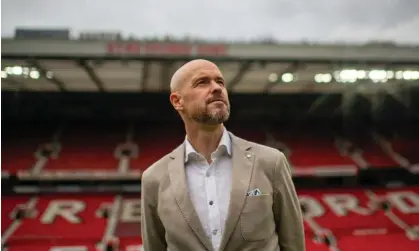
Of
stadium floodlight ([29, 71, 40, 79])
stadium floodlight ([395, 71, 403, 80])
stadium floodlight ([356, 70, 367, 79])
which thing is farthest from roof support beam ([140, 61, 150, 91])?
stadium floodlight ([395, 71, 403, 80])

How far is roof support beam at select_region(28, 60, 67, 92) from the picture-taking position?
12570mm

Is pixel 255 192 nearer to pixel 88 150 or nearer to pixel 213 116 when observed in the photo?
pixel 213 116

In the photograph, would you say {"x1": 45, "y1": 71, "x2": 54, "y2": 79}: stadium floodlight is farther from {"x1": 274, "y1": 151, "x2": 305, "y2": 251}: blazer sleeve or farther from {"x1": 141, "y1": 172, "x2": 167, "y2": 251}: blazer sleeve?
{"x1": 274, "y1": 151, "x2": 305, "y2": 251}: blazer sleeve

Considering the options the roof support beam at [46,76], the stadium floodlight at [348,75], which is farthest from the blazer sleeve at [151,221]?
the stadium floodlight at [348,75]

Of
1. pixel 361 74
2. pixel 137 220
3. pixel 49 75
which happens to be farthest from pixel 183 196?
pixel 361 74

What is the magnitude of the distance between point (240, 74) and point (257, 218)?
12878 mm

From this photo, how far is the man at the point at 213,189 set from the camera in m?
1.60

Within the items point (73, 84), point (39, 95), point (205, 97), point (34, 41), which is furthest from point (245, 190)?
point (39, 95)

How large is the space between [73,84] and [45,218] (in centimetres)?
474

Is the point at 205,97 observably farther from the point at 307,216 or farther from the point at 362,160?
the point at 362,160

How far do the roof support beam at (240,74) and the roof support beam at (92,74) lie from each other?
463cm

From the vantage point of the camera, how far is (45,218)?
13398 millimetres

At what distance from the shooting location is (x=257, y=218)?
161 cm

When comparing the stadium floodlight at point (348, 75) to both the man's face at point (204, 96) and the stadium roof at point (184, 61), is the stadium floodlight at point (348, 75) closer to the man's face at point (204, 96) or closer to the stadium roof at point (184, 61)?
the stadium roof at point (184, 61)
